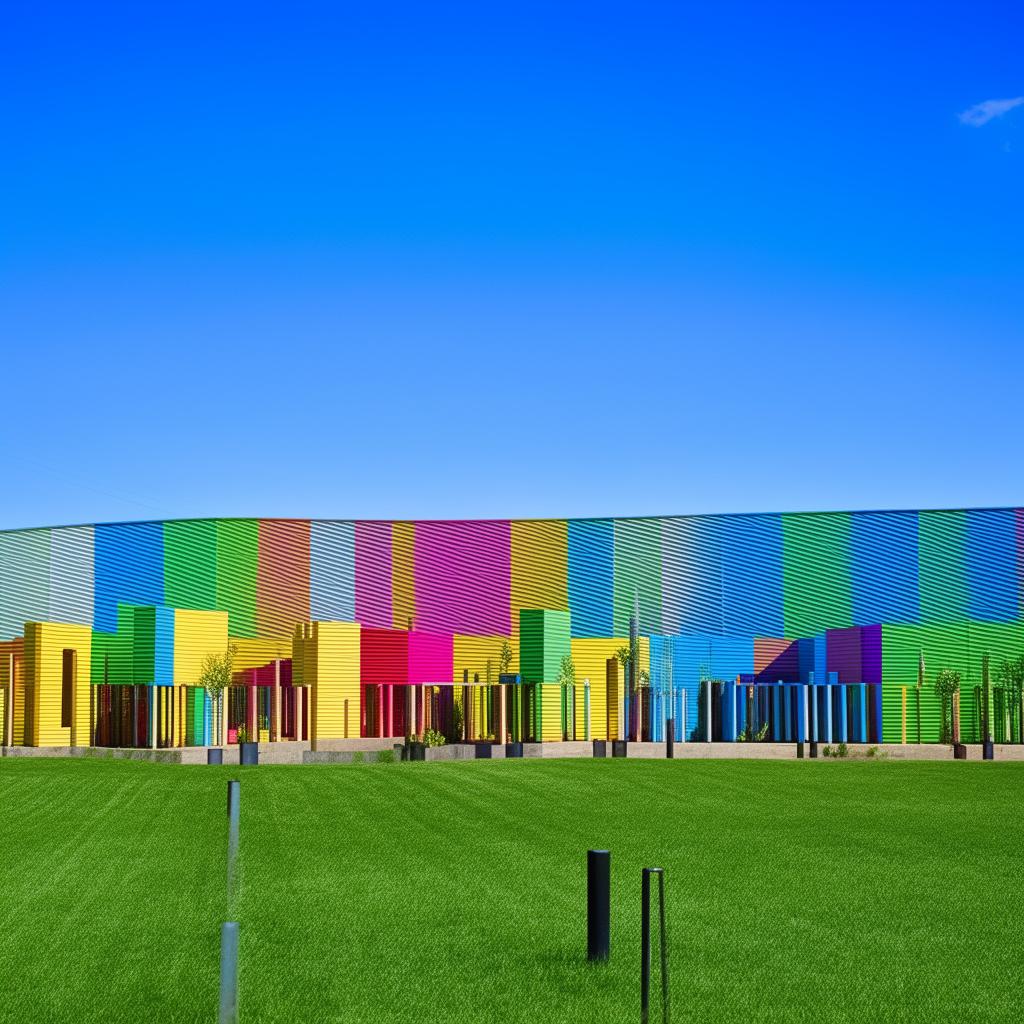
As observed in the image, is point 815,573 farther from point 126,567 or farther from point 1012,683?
point 126,567

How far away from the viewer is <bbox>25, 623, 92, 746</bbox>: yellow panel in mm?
42000

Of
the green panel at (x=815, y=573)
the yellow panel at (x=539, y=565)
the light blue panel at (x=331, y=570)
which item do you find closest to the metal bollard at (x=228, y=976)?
the green panel at (x=815, y=573)

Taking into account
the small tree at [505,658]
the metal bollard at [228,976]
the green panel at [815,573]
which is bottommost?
the metal bollard at [228,976]

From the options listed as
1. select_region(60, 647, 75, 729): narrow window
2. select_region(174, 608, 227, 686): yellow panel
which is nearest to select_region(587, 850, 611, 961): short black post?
select_region(60, 647, 75, 729): narrow window

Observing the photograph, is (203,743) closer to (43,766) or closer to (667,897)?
(43,766)

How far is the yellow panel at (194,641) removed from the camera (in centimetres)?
4578

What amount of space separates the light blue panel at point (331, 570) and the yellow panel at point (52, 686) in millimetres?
21973

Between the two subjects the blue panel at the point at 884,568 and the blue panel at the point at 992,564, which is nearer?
the blue panel at the point at 992,564

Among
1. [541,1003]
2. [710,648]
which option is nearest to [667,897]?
[541,1003]

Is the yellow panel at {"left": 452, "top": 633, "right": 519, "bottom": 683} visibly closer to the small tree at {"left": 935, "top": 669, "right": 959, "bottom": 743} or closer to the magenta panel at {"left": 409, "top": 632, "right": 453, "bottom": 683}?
the magenta panel at {"left": 409, "top": 632, "right": 453, "bottom": 683}

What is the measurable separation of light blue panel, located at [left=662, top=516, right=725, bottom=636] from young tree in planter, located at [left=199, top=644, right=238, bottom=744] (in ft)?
76.1

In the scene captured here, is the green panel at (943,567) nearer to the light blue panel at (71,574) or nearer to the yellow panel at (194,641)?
the yellow panel at (194,641)

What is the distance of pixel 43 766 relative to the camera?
33.2 m

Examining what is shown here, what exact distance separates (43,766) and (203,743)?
39.3ft
